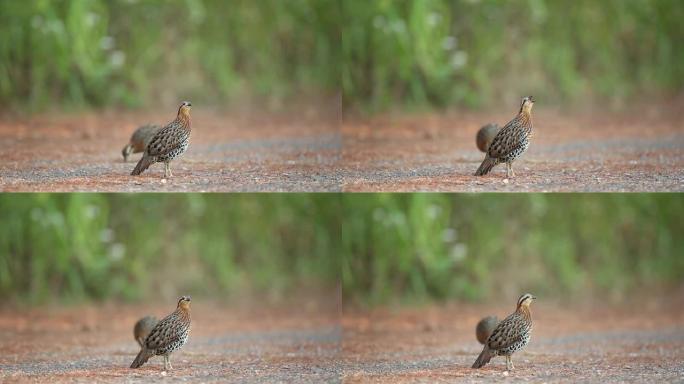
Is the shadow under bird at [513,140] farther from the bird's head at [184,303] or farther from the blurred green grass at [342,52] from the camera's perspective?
the bird's head at [184,303]

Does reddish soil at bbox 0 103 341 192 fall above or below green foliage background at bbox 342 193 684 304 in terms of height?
above

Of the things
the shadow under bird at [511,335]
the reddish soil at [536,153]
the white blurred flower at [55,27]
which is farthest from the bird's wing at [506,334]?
the white blurred flower at [55,27]

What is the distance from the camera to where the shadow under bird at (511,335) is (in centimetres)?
794

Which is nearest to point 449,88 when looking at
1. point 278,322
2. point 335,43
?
point 335,43

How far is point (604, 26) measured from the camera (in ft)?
36.8

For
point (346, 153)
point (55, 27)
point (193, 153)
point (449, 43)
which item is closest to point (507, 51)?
point (449, 43)

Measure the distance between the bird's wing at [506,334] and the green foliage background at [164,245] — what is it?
92.8 inches

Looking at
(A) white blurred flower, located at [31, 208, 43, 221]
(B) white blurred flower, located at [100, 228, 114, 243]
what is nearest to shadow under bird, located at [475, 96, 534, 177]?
(B) white blurred flower, located at [100, 228, 114, 243]

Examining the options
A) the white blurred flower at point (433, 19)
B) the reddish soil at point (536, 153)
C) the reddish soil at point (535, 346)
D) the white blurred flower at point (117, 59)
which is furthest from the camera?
the white blurred flower at point (117, 59)

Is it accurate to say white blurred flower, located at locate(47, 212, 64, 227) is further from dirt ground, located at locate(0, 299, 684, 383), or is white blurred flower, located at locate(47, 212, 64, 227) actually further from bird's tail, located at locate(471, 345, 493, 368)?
bird's tail, located at locate(471, 345, 493, 368)

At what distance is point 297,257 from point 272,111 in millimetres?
1450

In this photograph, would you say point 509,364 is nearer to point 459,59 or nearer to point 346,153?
point 346,153

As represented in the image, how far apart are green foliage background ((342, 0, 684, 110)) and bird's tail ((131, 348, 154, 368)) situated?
308 centimetres

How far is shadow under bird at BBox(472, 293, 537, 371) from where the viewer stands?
7.94 m
